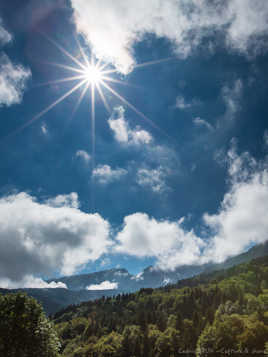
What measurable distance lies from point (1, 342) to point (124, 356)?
125299 millimetres

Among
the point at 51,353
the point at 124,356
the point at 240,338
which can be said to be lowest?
the point at 124,356

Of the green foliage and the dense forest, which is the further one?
the dense forest

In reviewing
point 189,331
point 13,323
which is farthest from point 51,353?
point 189,331

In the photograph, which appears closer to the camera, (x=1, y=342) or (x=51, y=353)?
(x=1, y=342)

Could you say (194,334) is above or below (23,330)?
below

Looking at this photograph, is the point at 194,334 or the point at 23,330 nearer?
the point at 23,330

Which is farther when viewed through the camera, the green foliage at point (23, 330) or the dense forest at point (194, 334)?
the dense forest at point (194, 334)

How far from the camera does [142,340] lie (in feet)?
479

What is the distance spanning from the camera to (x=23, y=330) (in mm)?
46625

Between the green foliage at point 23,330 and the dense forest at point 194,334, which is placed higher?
the green foliage at point 23,330

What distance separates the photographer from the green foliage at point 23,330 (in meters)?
44.5

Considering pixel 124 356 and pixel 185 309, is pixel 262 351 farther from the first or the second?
pixel 185 309

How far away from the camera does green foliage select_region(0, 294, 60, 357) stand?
44.5 meters

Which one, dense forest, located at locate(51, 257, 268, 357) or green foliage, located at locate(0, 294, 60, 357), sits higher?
green foliage, located at locate(0, 294, 60, 357)
